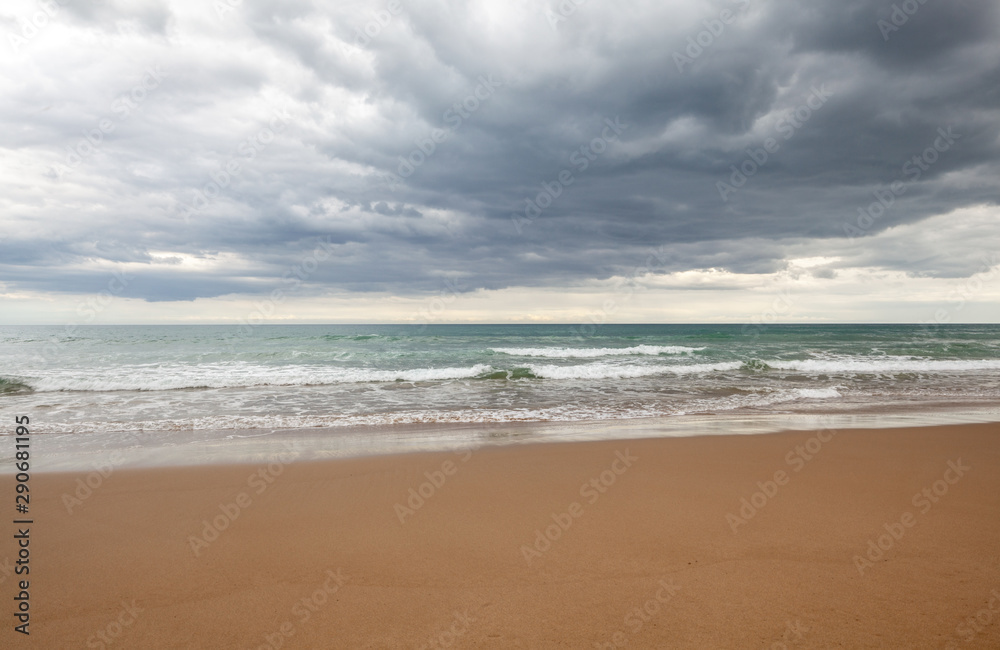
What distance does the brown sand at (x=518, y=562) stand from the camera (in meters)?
2.84

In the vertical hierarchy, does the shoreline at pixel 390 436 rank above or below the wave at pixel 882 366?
below

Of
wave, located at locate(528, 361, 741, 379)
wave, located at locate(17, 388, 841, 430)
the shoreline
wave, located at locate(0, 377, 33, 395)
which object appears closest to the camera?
the shoreline

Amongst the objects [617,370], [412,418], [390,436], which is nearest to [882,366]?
[617,370]

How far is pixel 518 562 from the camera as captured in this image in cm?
363

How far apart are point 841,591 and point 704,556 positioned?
0.87 m

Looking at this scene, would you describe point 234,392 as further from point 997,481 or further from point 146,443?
point 997,481

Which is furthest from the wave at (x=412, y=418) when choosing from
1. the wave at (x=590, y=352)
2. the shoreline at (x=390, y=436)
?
the wave at (x=590, y=352)

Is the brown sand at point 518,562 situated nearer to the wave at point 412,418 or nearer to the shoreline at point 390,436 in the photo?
the shoreline at point 390,436

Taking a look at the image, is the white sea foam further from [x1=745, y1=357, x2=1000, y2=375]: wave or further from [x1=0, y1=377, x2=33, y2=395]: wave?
[x1=0, y1=377, x2=33, y2=395]: wave

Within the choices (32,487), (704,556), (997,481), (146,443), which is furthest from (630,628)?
(146,443)

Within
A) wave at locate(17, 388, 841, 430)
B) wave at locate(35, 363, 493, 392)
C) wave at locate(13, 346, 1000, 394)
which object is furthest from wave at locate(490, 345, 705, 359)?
wave at locate(17, 388, 841, 430)

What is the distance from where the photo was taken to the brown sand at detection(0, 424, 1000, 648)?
284cm

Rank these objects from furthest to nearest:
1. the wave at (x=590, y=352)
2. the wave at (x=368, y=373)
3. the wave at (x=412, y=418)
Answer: the wave at (x=590, y=352), the wave at (x=368, y=373), the wave at (x=412, y=418)

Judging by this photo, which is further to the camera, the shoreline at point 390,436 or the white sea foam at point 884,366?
the white sea foam at point 884,366
